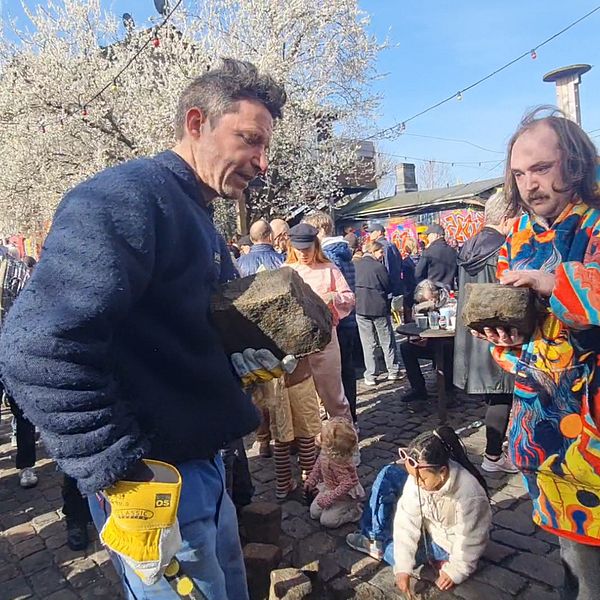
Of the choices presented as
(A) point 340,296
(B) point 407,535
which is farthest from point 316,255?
(B) point 407,535

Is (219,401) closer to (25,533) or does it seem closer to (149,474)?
(149,474)

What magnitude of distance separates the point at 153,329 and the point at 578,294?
1.26 m

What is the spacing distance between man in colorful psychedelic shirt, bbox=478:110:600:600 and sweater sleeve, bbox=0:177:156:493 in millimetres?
1275

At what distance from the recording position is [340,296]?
4.32 m

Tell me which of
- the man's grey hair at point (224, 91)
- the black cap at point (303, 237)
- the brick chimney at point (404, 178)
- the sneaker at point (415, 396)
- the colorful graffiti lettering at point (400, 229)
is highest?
the brick chimney at point (404, 178)

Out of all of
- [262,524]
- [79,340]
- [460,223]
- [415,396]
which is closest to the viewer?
[79,340]

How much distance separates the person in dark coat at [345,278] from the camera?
508 centimetres

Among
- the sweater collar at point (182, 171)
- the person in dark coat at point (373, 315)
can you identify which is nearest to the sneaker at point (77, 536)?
the sweater collar at point (182, 171)

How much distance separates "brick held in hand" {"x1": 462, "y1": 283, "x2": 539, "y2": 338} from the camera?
1.73 metres

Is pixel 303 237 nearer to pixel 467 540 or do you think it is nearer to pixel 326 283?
pixel 326 283

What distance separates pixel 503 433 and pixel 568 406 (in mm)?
2433

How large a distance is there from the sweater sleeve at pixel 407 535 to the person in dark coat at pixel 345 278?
2270 mm

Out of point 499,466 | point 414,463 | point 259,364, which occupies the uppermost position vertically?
point 259,364

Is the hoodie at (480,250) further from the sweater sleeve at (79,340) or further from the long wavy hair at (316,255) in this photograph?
the sweater sleeve at (79,340)
